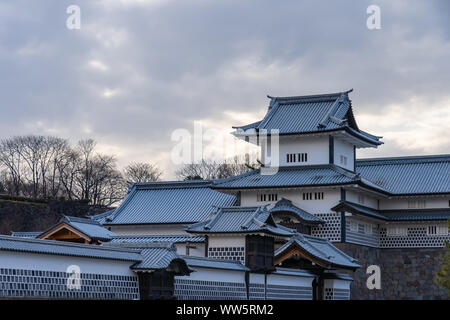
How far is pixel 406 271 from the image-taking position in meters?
62.4

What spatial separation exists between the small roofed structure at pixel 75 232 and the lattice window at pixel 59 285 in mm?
25062

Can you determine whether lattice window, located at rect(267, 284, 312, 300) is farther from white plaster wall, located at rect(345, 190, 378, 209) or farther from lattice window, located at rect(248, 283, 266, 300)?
white plaster wall, located at rect(345, 190, 378, 209)

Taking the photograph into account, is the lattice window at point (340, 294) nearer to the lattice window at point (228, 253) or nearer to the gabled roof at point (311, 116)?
the lattice window at point (228, 253)

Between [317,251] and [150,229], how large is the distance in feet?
61.7

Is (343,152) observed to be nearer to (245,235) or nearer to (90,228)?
(90,228)

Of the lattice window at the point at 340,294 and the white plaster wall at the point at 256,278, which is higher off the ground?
the white plaster wall at the point at 256,278

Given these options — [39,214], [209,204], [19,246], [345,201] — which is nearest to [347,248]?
[345,201]

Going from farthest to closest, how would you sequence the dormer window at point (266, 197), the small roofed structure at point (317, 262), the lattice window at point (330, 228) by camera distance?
1. the dormer window at point (266, 197)
2. the lattice window at point (330, 228)
3. the small roofed structure at point (317, 262)

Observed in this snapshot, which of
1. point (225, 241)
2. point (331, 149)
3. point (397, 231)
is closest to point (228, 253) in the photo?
point (225, 241)

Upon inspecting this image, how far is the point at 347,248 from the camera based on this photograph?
56.8 meters

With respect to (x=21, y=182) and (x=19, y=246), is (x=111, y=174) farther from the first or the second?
(x=19, y=246)

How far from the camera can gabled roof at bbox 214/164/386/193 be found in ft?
185

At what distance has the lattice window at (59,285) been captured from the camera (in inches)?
1167

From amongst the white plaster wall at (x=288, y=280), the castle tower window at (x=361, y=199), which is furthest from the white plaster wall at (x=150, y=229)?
the white plaster wall at (x=288, y=280)
